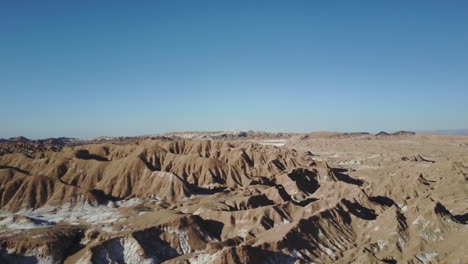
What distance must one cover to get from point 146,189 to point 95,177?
2225 cm

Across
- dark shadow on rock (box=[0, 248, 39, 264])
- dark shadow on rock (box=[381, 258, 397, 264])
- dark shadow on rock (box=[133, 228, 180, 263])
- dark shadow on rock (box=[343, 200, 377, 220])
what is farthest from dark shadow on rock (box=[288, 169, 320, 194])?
dark shadow on rock (box=[0, 248, 39, 264])

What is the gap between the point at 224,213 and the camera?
85062 mm

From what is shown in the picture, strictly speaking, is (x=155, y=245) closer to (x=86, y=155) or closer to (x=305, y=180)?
(x=305, y=180)

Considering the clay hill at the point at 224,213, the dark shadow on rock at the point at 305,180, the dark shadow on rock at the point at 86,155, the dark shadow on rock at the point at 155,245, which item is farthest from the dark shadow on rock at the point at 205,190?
the dark shadow on rock at the point at 86,155

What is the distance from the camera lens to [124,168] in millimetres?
128250

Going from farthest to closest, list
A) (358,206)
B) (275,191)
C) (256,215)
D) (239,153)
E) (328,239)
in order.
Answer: (239,153) < (275,191) < (358,206) < (256,215) < (328,239)

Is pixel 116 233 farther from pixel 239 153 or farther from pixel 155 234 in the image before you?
pixel 239 153

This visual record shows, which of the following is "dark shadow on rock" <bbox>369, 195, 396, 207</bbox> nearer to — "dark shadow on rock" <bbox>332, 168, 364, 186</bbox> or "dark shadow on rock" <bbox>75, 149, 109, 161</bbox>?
"dark shadow on rock" <bbox>332, 168, 364, 186</bbox>

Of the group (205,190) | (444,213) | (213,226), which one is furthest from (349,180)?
(213,226)

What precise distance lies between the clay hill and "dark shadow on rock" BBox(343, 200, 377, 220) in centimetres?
42

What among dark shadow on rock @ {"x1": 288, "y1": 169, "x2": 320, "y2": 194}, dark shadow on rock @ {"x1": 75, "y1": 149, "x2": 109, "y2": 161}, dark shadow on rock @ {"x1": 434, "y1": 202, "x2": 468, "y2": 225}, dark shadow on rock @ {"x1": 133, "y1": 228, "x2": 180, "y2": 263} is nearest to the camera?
dark shadow on rock @ {"x1": 133, "y1": 228, "x2": 180, "y2": 263}

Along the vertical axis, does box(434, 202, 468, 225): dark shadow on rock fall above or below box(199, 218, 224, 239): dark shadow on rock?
above

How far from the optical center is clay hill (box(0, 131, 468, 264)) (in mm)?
67562

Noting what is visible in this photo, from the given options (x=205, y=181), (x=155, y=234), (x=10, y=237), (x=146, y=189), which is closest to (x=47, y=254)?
(x=10, y=237)
